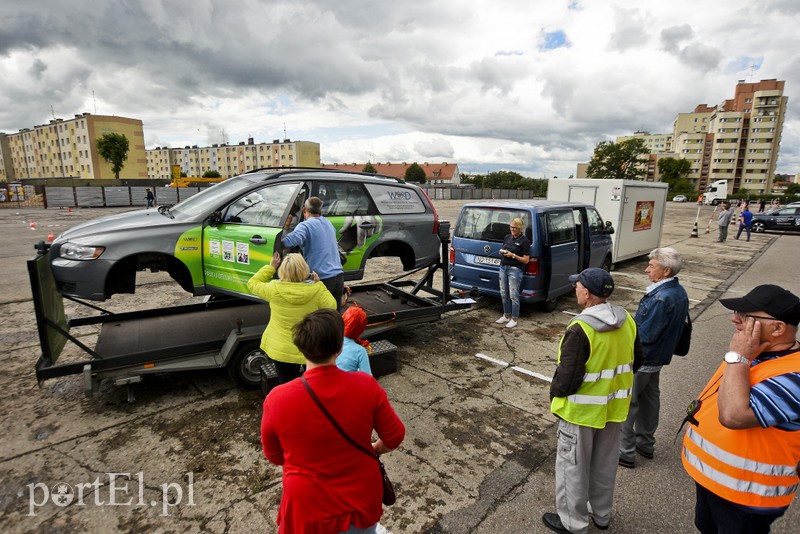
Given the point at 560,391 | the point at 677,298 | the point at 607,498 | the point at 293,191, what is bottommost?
the point at 607,498

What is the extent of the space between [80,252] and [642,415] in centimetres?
520

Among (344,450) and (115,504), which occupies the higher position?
(344,450)

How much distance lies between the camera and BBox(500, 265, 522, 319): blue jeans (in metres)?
6.50

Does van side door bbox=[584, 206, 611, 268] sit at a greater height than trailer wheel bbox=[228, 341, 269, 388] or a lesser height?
greater

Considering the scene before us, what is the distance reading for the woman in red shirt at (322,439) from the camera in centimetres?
155

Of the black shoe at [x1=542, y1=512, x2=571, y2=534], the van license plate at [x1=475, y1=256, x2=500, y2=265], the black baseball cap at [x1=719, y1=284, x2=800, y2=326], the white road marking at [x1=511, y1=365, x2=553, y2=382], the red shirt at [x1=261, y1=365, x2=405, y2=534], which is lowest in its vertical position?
the white road marking at [x1=511, y1=365, x2=553, y2=382]

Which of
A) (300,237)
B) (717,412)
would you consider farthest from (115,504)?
(717,412)

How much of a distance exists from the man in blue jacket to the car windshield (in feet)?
13.3

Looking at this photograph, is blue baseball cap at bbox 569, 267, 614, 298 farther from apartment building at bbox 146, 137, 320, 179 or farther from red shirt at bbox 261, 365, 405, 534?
apartment building at bbox 146, 137, 320, 179

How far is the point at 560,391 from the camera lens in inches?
93.7

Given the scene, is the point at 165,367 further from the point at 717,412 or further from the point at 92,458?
the point at 717,412

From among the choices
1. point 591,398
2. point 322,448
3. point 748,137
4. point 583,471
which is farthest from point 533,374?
point 748,137

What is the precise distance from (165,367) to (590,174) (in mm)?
57601

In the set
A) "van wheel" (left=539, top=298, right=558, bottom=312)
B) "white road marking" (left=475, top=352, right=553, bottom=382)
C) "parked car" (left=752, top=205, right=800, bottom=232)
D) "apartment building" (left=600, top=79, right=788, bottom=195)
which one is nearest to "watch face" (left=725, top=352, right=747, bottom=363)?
"white road marking" (left=475, top=352, right=553, bottom=382)
